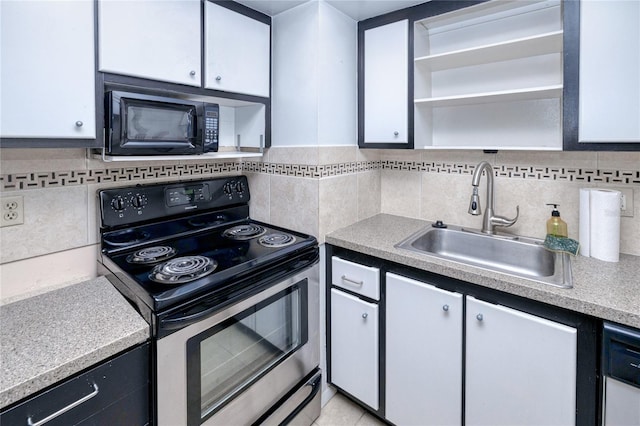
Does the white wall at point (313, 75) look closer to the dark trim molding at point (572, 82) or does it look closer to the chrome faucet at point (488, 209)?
the chrome faucet at point (488, 209)

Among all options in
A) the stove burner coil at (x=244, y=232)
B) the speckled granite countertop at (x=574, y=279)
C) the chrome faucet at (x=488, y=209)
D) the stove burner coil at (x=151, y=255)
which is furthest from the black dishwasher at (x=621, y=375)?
the stove burner coil at (x=151, y=255)

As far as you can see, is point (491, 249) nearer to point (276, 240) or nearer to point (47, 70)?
point (276, 240)

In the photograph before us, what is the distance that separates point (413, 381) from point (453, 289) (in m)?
0.49

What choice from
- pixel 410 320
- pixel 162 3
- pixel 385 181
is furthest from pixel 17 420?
pixel 385 181

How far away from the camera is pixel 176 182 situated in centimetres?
175

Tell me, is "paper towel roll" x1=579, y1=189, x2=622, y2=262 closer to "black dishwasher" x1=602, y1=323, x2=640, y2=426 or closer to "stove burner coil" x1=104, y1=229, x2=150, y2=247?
"black dishwasher" x1=602, y1=323, x2=640, y2=426

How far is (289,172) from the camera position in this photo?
1.85 meters

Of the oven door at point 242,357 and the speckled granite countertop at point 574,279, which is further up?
the speckled granite countertop at point 574,279

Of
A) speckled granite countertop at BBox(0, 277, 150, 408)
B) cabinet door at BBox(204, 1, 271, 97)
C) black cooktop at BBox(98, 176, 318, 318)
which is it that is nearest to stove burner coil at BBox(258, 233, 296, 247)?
black cooktop at BBox(98, 176, 318, 318)

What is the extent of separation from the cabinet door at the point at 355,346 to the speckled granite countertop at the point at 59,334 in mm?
955

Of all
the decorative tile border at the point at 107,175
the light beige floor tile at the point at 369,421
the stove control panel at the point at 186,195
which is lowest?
the light beige floor tile at the point at 369,421

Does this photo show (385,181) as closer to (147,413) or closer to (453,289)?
(453,289)

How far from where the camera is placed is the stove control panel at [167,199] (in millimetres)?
1505

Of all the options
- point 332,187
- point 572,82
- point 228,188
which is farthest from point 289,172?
point 572,82
